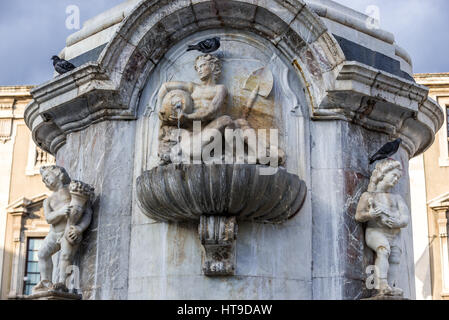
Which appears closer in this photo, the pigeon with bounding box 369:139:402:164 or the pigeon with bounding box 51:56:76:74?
the pigeon with bounding box 369:139:402:164

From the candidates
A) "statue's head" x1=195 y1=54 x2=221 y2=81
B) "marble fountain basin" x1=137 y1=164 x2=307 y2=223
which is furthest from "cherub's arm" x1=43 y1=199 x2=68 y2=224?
"statue's head" x1=195 y1=54 x2=221 y2=81

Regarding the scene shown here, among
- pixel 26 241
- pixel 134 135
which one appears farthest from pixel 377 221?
pixel 26 241

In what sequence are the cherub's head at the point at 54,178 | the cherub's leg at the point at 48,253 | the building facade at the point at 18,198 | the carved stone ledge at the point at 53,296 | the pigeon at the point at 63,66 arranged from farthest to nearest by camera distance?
1. the building facade at the point at 18,198
2. the pigeon at the point at 63,66
3. the cherub's head at the point at 54,178
4. the cherub's leg at the point at 48,253
5. the carved stone ledge at the point at 53,296

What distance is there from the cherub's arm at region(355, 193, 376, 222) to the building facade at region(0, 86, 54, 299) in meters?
21.2

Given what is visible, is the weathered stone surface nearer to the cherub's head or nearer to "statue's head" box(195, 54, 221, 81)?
the cherub's head

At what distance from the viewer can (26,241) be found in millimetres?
29453

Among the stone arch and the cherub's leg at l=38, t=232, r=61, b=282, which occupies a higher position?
the stone arch

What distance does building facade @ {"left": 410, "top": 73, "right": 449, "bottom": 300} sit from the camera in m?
26.2

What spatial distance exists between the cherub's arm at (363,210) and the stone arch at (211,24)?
4.39ft

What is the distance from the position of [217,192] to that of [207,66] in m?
1.75

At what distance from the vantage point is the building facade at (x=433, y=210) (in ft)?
85.9

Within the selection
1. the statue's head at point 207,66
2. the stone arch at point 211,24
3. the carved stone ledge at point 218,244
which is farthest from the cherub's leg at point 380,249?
the statue's head at point 207,66

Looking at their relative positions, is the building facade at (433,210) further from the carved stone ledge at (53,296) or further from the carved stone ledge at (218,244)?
the carved stone ledge at (53,296)

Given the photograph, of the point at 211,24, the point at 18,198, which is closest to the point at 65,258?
the point at 211,24
